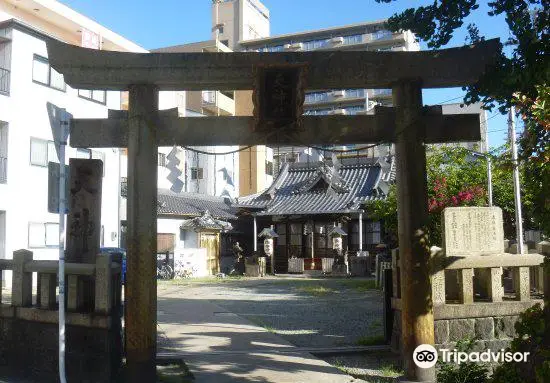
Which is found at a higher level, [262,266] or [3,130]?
[3,130]

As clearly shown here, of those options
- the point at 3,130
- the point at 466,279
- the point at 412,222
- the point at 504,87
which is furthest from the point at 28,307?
the point at 3,130

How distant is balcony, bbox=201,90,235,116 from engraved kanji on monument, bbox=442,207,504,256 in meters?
36.1

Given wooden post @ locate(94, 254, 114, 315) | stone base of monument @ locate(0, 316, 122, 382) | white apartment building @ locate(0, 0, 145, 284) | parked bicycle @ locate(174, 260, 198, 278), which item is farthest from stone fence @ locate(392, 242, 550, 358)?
parked bicycle @ locate(174, 260, 198, 278)

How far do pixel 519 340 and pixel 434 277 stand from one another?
284cm

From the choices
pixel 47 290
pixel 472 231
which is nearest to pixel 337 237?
pixel 472 231

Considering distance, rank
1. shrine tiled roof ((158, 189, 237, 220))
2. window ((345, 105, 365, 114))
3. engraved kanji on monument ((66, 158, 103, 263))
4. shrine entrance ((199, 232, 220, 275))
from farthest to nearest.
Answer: window ((345, 105, 365, 114)) → shrine entrance ((199, 232, 220, 275)) → shrine tiled roof ((158, 189, 237, 220)) → engraved kanji on monument ((66, 158, 103, 263))

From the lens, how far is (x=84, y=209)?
8.47 m

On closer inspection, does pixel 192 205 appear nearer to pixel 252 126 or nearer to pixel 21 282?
pixel 21 282

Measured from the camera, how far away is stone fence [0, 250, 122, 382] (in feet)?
25.0

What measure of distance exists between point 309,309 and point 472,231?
7131 millimetres

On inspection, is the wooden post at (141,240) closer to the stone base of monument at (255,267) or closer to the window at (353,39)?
the stone base of monument at (255,267)

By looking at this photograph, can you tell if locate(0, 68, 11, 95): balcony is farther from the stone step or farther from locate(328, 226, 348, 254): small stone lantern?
the stone step

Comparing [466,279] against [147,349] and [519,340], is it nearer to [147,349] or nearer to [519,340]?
[519,340]

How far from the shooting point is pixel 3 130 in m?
23.4
